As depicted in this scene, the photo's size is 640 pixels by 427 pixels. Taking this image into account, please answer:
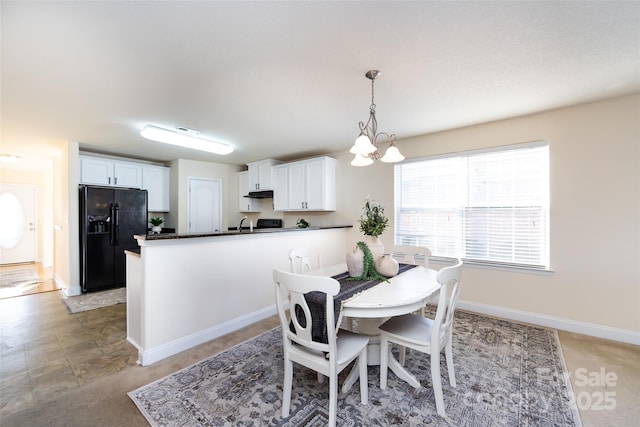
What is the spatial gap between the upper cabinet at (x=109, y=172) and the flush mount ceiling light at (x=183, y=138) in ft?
6.00

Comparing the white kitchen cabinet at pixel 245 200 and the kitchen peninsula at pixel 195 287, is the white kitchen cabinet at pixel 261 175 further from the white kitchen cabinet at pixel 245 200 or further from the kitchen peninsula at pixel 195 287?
the kitchen peninsula at pixel 195 287

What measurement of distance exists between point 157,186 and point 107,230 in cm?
122

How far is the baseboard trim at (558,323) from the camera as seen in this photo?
2.54 m

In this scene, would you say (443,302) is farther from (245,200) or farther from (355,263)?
(245,200)

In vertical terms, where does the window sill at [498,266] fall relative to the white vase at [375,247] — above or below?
below

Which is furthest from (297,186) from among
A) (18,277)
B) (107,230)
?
(18,277)

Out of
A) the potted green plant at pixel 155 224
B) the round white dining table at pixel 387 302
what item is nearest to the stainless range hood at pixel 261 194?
the potted green plant at pixel 155 224

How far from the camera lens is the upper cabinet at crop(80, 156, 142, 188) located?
441 cm

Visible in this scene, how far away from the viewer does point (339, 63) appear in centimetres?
194

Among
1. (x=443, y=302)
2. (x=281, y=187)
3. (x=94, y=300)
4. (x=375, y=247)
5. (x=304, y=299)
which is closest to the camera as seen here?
(x=304, y=299)

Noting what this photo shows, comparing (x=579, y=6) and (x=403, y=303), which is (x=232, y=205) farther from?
(x=579, y=6)

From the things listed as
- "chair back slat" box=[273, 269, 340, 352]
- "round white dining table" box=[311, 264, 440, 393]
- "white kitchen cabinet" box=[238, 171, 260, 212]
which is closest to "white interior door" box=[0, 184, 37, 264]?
"white kitchen cabinet" box=[238, 171, 260, 212]

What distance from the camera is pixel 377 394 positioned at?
1841 millimetres

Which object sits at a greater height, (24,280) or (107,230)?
(107,230)
